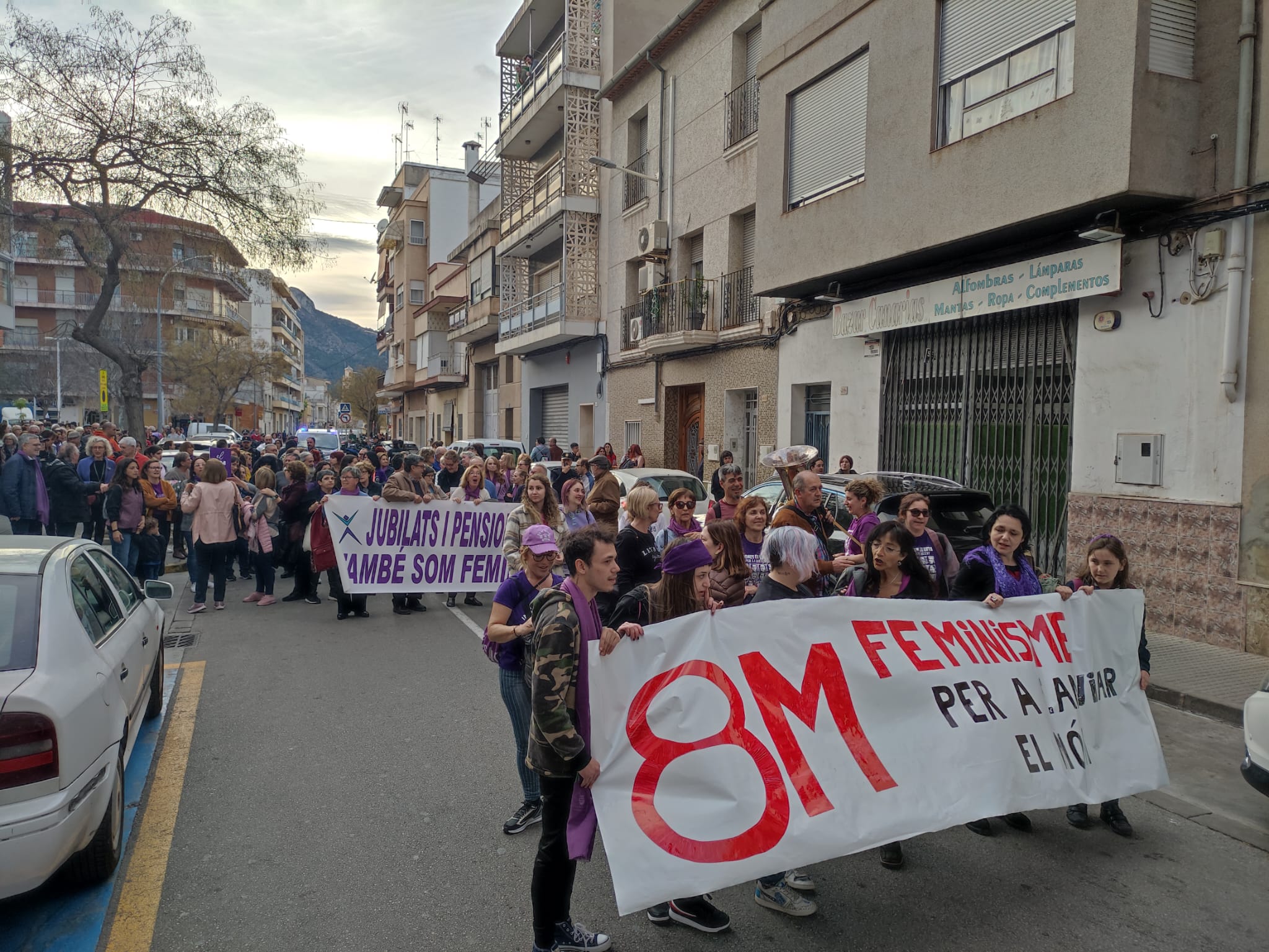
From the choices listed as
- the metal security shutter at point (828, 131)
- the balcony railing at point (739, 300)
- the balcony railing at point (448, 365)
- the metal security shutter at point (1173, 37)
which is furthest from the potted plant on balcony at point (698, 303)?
the balcony railing at point (448, 365)

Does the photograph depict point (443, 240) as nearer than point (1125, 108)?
No

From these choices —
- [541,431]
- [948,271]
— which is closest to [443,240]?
[541,431]

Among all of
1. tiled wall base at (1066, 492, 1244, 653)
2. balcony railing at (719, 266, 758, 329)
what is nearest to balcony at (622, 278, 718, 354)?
balcony railing at (719, 266, 758, 329)

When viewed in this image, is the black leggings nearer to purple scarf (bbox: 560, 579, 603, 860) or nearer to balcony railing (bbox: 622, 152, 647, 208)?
purple scarf (bbox: 560, 579, 603, 860)

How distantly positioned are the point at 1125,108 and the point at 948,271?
3.36 m

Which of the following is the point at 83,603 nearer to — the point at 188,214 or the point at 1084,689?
the point at 1084,689

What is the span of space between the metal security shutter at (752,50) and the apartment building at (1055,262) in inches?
142

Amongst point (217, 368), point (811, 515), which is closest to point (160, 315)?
point (217, 368)

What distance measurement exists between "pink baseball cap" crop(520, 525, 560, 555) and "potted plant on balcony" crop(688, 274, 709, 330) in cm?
1552

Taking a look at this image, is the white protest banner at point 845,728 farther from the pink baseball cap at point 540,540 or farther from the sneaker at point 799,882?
the pink baseball cap at point 540,540

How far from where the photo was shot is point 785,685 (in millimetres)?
3715

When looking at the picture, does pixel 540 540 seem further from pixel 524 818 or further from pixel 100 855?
pixel 100 855

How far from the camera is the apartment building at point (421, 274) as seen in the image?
4547 cm

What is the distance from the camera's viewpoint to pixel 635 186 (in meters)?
22.7
